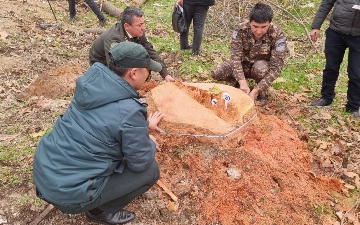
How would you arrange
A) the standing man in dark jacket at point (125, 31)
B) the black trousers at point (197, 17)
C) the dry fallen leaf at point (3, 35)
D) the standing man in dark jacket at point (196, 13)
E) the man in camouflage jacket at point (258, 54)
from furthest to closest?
the dry fallen leaf at point (3, 35), the black trousers at point (197, 17), the standing man in dark jacket at point (196, 13), the man in camouflage jacket at point (258, 54), the standing man in dark jacket at point (125, 31)

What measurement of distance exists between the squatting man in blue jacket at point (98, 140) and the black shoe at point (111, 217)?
335 millimetres

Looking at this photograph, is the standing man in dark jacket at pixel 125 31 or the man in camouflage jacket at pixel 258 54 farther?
the man in camouflage jacket at pixel 258 54

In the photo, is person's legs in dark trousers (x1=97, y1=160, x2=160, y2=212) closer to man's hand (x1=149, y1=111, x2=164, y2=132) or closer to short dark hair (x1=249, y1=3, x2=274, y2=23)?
man's hand (x1=149, y1=111, x2=164, y2=132)

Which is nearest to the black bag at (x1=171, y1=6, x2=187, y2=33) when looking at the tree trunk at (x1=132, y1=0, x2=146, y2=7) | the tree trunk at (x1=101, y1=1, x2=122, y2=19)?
the tree trunk at (x1=101, y1=1, x2=122, y2=19)

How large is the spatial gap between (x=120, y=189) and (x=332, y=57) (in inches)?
134

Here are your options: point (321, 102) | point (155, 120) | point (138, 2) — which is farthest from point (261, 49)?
point (138, 2)

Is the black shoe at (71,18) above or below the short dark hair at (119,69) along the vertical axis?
below

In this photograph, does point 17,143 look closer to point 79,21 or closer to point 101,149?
point 101,149

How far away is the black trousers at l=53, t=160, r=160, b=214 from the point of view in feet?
8.05

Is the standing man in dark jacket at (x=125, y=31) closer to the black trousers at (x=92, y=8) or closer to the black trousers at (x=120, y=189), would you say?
the black trousers at (x=120, y=189)

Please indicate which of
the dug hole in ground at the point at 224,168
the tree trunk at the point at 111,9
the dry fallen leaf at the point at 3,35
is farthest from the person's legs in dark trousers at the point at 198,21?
the dry fallen leaf at the point at 3,35

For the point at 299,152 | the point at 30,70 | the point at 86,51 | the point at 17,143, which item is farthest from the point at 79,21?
the point at 299,152

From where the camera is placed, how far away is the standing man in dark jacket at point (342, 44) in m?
4.10

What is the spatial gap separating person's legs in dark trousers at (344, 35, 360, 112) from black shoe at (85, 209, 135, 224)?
3.27 m
